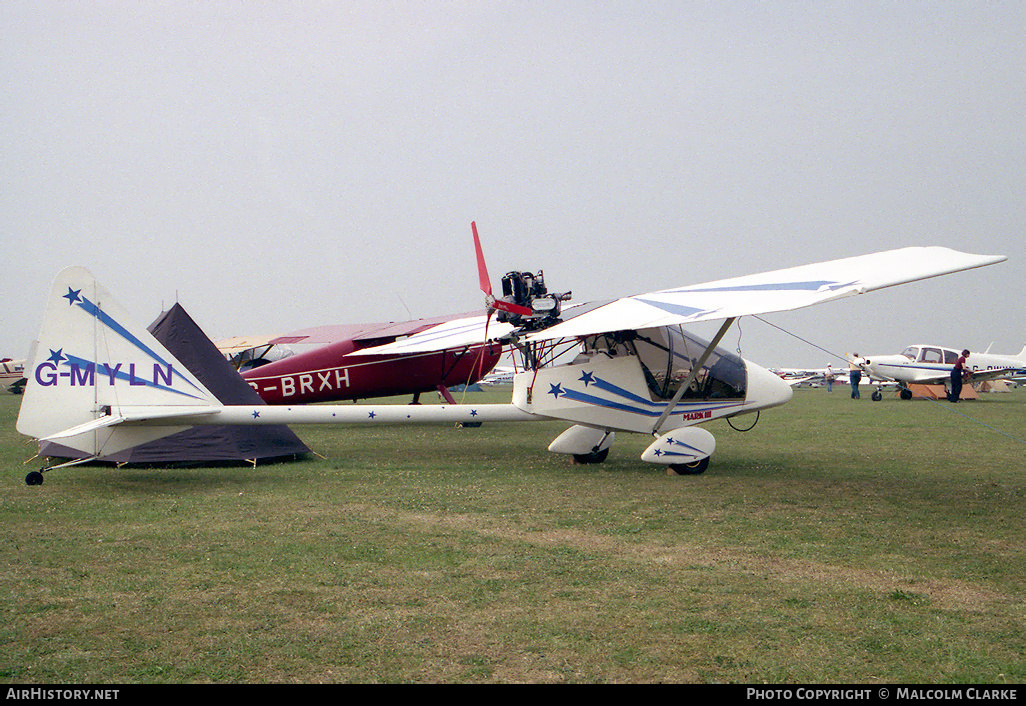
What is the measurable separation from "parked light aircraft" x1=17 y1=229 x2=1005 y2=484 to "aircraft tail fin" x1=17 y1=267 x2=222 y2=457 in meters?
0.01

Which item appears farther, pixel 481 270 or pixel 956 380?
pixel 956 380

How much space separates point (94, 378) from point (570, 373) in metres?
6.07

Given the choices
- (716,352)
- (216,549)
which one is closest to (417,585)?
(216,549)

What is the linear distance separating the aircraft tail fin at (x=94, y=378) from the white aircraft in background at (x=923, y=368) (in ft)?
104

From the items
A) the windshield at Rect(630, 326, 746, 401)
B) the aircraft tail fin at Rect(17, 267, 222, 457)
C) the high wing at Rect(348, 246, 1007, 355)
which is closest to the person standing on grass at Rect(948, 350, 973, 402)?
the windshield at Rect(630, 326, 746, 401)

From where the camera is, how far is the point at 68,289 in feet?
30.8

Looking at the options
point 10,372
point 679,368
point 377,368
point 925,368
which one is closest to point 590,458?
point 679,368

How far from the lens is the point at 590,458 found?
11727 mm

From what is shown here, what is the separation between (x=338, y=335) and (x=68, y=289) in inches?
537

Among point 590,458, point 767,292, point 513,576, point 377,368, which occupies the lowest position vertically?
point 590,458

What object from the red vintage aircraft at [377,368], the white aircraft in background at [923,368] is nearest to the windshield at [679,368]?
the red vintage aircraft at [377,368]

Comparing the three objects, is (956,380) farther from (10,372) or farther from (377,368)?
(10,372)

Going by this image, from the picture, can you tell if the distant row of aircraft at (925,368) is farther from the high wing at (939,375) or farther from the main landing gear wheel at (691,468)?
the main landing gear wheel at (691,468)

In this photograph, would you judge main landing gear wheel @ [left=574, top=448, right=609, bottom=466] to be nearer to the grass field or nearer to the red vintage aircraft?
the grass field
